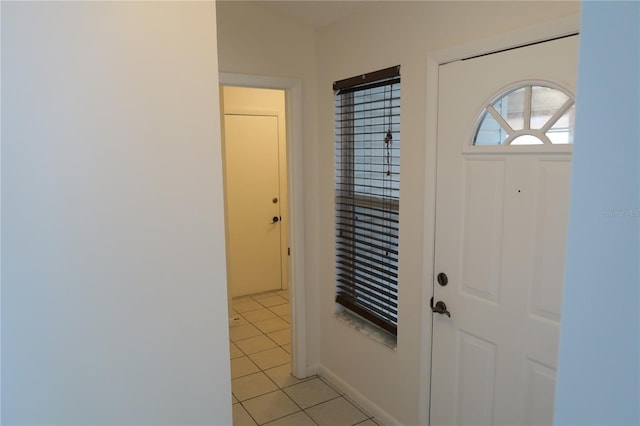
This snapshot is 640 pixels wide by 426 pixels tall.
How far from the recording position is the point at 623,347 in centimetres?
39

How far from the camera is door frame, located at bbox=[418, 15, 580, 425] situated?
1.63 metres

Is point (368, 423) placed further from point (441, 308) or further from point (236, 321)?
point (236, 321)

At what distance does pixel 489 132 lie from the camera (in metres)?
1.84

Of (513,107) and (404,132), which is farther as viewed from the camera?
(404,132)

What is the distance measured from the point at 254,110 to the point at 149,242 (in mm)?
3429

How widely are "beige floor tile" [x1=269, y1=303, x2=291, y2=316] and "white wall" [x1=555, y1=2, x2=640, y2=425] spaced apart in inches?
161

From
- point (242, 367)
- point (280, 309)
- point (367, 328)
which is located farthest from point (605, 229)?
point (280, 309)

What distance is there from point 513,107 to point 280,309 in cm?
329

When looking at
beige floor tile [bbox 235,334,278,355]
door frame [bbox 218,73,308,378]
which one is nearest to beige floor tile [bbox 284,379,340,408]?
door frame [bbox 218,73,308,378]

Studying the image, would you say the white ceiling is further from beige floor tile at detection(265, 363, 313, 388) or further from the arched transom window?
beige floor tile at detection(265, 363, 313, 388)

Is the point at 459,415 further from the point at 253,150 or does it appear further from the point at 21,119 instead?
the point at 253,150

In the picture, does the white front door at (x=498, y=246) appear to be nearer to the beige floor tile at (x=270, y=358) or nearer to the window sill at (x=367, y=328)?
the window sill at (x=367, y=328)

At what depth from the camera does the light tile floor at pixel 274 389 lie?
267 cm

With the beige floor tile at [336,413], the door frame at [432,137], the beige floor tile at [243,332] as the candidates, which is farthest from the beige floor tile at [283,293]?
the door frame at [432,137]
